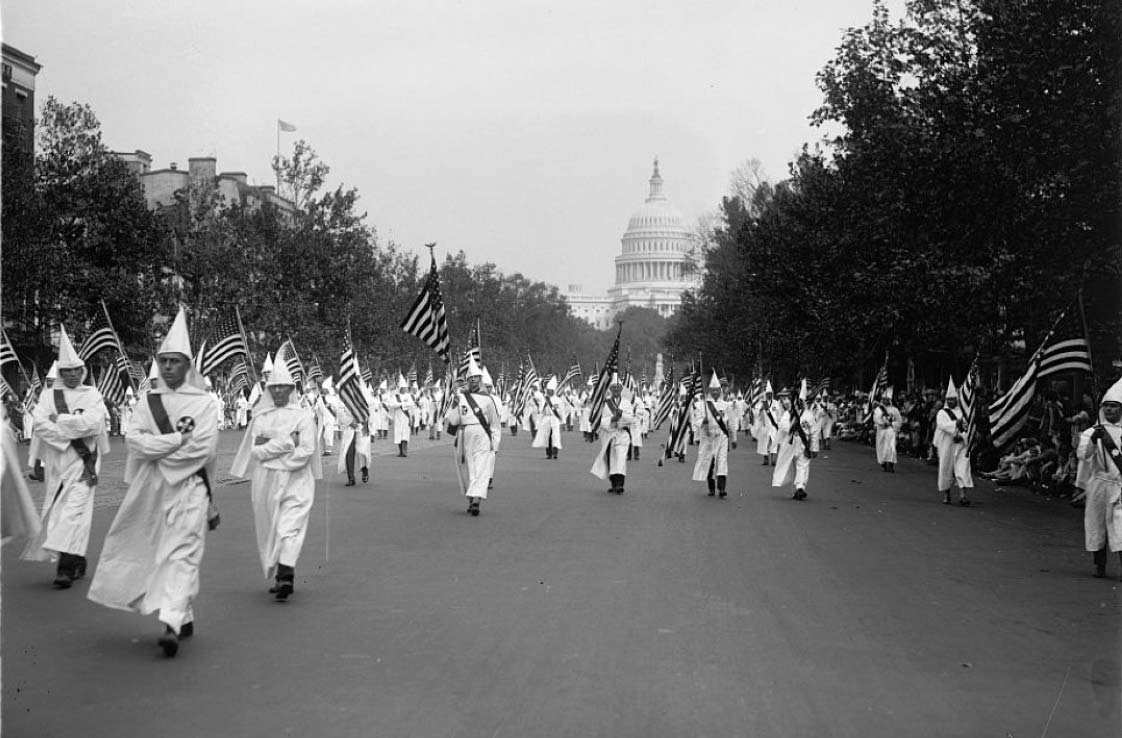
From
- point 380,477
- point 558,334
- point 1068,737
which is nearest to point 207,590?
point 1068,737

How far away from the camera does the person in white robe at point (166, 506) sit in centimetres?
755

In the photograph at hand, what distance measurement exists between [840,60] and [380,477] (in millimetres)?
14010

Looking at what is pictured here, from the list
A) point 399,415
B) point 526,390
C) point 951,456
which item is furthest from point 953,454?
point 526,390

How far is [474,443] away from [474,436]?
0.28 feet

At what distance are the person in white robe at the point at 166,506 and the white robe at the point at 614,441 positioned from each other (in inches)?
490

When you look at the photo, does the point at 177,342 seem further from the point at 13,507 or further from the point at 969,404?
the point at 969,404

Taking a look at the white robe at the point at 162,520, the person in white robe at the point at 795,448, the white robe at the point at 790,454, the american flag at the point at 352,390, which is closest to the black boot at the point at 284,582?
the white robe at the point at 162,520

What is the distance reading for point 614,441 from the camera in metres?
20.4

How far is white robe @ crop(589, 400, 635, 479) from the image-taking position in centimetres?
2020

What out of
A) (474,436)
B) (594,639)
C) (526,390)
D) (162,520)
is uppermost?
(526,390)

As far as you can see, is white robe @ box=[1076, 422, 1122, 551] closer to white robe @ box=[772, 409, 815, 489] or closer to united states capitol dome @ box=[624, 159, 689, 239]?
white robe @ box=[772, 409, 815, 489]

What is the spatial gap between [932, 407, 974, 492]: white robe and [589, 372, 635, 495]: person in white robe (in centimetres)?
468

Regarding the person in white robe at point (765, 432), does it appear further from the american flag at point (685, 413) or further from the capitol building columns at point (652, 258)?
the capitol building columns at point (652, 258)

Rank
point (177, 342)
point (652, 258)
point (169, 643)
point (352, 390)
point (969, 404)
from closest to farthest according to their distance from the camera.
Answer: point (169, 643)
point (177, 342)
point (352, 390)
point (969, 404)
point (652, 258)
